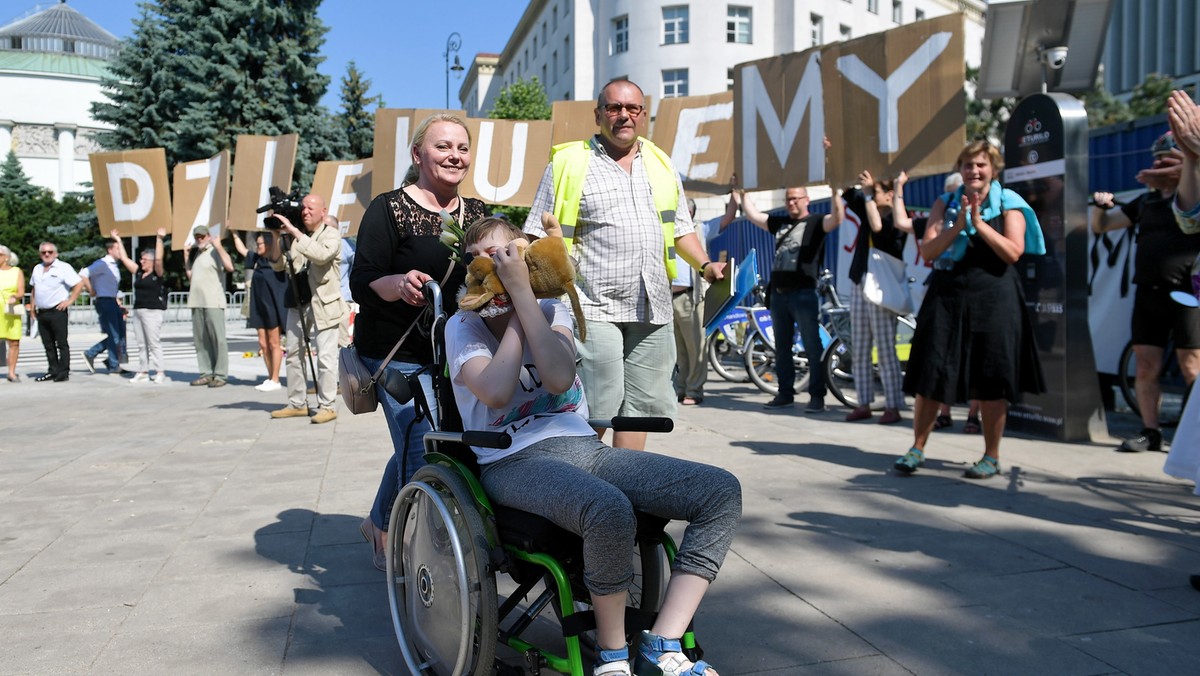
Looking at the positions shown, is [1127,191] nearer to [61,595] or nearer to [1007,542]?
[1007,542]

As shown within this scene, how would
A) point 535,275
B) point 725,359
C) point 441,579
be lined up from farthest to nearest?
point 725,359
point 535,275
point 441,579

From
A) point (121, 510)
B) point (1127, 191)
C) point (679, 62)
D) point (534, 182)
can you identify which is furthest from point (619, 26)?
point (121, 510)

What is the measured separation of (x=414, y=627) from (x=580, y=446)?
802 mm

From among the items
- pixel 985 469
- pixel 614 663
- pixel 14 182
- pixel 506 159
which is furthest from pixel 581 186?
pixel 14 182

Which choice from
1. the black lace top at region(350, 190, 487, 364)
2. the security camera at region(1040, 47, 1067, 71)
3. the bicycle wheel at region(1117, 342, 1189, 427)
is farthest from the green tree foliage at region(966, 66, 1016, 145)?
the black lace top at region(350, 190, 487, 364)

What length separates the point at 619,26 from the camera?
158ft

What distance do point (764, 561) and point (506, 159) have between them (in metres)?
9.30

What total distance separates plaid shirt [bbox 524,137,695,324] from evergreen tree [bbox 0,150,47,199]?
62.7 metres

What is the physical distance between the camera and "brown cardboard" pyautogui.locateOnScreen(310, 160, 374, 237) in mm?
13867

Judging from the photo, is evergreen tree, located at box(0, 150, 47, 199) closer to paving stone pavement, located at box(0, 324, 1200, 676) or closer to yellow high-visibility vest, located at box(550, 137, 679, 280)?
paving stone pavement, located at box(0, 324, 1200, 676)

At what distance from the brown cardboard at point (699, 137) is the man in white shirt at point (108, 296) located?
8.12 m

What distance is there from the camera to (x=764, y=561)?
166 inches

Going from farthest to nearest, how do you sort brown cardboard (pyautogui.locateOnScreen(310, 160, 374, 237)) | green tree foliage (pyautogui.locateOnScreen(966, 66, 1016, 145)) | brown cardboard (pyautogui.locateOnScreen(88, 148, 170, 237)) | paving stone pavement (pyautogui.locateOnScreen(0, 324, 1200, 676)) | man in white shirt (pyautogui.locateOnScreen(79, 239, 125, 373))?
green tree foliage (pyautogui.locateOnScreen(966, 66, 1016, 145)), man in white shirt (pyautogui.locateOnScreen(79, 239, 125, 373)), brown cardboard (pyautogui.locateOnScreen(310, 160, 374, 237)), brown cardboard (pyautogui.locateOnScreen(88, 148, 170, 237)), paving stone pavement (pyautogui.locateOnScreen(0, 324, 1200, 676))

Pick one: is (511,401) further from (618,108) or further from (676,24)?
(676,24)
